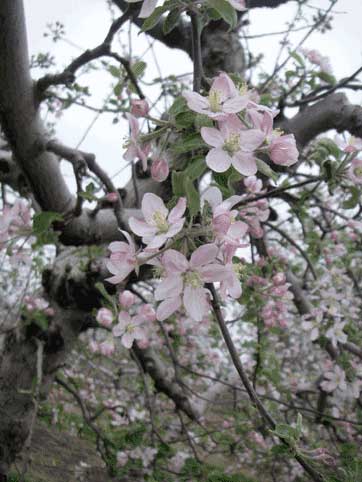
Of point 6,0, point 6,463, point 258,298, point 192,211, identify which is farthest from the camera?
point 6,463

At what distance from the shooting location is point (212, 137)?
1.98 ft

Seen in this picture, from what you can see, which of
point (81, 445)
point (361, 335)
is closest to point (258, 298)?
point (361, 335)

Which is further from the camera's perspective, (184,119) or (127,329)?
(127,329)

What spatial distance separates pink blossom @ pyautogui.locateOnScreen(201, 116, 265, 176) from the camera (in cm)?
60

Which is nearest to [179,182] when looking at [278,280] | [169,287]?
[169,287]

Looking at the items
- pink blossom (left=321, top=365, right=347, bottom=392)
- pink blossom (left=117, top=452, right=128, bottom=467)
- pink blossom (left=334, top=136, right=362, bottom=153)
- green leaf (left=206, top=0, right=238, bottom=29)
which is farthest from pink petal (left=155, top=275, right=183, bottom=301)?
pink blossom (left=117, top=452, right=128, bottom=467)

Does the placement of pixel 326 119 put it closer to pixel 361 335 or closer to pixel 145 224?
pixel 361 335

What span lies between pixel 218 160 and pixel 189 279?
175 mm

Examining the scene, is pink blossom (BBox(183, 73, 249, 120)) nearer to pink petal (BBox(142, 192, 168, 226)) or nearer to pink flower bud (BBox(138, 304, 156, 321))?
pink petal (BBox(142, 192, 168, 226))

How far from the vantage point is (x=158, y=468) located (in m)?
2.38

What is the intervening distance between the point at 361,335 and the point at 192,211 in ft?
6.33

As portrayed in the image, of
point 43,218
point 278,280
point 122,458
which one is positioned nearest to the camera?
point 43,218

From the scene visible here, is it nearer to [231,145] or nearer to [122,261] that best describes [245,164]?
[231,145]

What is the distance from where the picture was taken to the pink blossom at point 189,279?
59 centimetres
